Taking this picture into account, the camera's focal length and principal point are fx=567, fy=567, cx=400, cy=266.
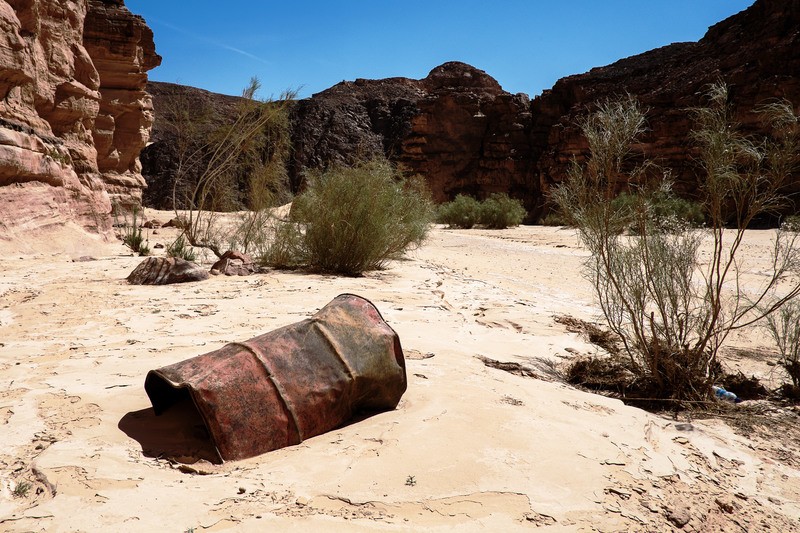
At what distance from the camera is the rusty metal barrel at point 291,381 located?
2143 mm

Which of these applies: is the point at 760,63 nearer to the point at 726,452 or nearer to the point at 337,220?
the point at 337,220

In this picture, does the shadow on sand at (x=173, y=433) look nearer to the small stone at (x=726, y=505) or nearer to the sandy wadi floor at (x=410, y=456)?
the sandy wadi floor at (x=410, y=456)

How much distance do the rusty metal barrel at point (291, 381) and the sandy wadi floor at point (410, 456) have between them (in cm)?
9

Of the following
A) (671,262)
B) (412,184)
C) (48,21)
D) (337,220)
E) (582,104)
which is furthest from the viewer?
(582,104)

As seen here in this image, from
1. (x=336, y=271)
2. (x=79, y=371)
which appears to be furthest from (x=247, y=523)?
(x=336, y=271)

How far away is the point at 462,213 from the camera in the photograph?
85.4 feet

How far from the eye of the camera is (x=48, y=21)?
956cm

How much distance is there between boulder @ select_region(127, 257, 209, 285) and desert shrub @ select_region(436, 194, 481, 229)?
66.0ft

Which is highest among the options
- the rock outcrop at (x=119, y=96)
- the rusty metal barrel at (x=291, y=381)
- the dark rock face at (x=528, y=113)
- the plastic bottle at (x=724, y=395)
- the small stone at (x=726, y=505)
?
the dark rock face at (x=528, y=113)

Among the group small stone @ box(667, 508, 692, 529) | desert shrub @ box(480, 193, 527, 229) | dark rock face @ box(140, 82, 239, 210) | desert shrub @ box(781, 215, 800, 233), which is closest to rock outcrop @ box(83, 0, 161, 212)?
desert shrub @ box(781, 215, 800, 233)

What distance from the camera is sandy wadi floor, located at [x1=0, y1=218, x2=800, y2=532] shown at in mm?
1744

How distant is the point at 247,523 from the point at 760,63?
30128 millimetres

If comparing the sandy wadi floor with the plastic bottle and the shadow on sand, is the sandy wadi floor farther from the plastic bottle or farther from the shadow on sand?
the plastic bottle

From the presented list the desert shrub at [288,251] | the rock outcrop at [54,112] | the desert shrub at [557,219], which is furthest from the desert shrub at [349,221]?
the rock outcrop at [54,112]
